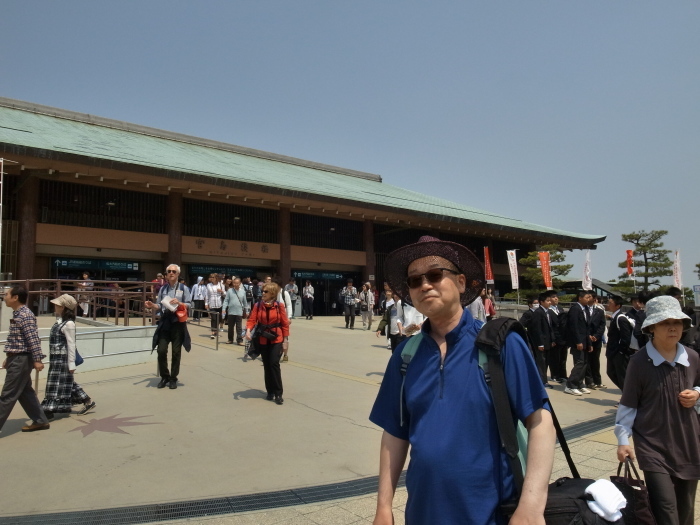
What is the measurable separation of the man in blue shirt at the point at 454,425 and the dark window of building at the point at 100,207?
20.9 metres

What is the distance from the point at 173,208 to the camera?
70.4ft

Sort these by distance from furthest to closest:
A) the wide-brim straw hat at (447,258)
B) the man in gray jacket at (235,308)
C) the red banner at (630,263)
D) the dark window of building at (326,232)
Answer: the red banner at (630,263)
the dark window of building at (326,232)
the man in gray jacket at (235,308)
the wide-brim straw hat at (447,258)

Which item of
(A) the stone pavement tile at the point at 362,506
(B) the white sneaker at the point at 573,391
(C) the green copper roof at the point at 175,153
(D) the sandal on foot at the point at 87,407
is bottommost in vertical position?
(A) the stone pavement tile at the point at 362,506

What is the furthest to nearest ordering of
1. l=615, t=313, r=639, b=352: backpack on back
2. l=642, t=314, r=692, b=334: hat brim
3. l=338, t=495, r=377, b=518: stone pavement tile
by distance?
1. l=615, t=313, r=639, b=352: backpack on back
2. l=338, t=495, r=377, b=518: stone pavement tile
3. l=642, t=314, r=692, b=334: hat brim

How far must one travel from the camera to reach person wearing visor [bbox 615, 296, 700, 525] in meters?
2.80

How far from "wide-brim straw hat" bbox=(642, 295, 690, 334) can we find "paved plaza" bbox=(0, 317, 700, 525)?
216 cm

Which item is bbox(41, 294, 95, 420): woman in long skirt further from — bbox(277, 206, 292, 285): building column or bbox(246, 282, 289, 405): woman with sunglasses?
bbox(277, 206, 292, 285): building column

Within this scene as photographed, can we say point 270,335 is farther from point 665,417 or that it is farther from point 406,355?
point 406,355

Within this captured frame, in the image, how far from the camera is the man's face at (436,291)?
2.02 metres

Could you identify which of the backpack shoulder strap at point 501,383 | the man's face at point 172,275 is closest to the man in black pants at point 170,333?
the man's face at point 172,275

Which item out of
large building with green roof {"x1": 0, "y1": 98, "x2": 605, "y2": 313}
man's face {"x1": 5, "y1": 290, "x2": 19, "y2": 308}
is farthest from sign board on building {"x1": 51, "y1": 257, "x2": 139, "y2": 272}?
man's face {"x1": 5, "y1": 290, "x2": 19, "y2": 308}

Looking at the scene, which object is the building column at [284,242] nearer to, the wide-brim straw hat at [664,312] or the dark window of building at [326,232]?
the dark window of building at [326,232]

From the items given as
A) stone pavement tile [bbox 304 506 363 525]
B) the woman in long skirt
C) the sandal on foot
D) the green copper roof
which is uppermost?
the green copper roof

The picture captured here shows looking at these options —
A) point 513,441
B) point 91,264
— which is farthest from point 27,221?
point 513,441
